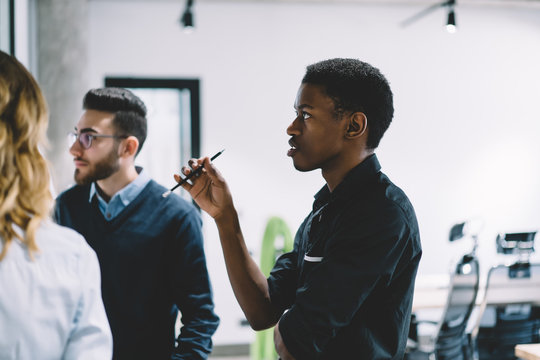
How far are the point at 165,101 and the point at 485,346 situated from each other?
336 cm

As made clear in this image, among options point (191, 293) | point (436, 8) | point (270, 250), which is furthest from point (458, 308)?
point (436, 8)

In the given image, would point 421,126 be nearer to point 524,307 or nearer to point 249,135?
point 249,135

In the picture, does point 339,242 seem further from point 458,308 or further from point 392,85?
point 392,85

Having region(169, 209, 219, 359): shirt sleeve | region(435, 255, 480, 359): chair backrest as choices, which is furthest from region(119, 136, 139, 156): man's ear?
region(435, 255, 480, 359): chair backrest

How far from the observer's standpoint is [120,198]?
1679 mm

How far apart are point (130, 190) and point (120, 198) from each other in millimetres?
40

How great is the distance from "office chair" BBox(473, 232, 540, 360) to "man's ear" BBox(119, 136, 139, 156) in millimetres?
2451

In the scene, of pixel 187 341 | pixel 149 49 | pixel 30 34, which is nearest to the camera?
pixel 187 341

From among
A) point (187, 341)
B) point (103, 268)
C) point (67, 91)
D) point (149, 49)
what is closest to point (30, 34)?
point (67, 91)

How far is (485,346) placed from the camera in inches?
134

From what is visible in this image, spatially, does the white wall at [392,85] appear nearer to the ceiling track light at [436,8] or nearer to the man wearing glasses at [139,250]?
the ceiling track light at [436,8]

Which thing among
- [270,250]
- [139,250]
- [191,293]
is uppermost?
[139,250]

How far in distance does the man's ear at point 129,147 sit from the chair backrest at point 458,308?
2.20m

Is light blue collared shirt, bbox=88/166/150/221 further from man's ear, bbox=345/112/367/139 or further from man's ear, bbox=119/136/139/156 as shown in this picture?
man's ear, bbox=345/112/367/139
